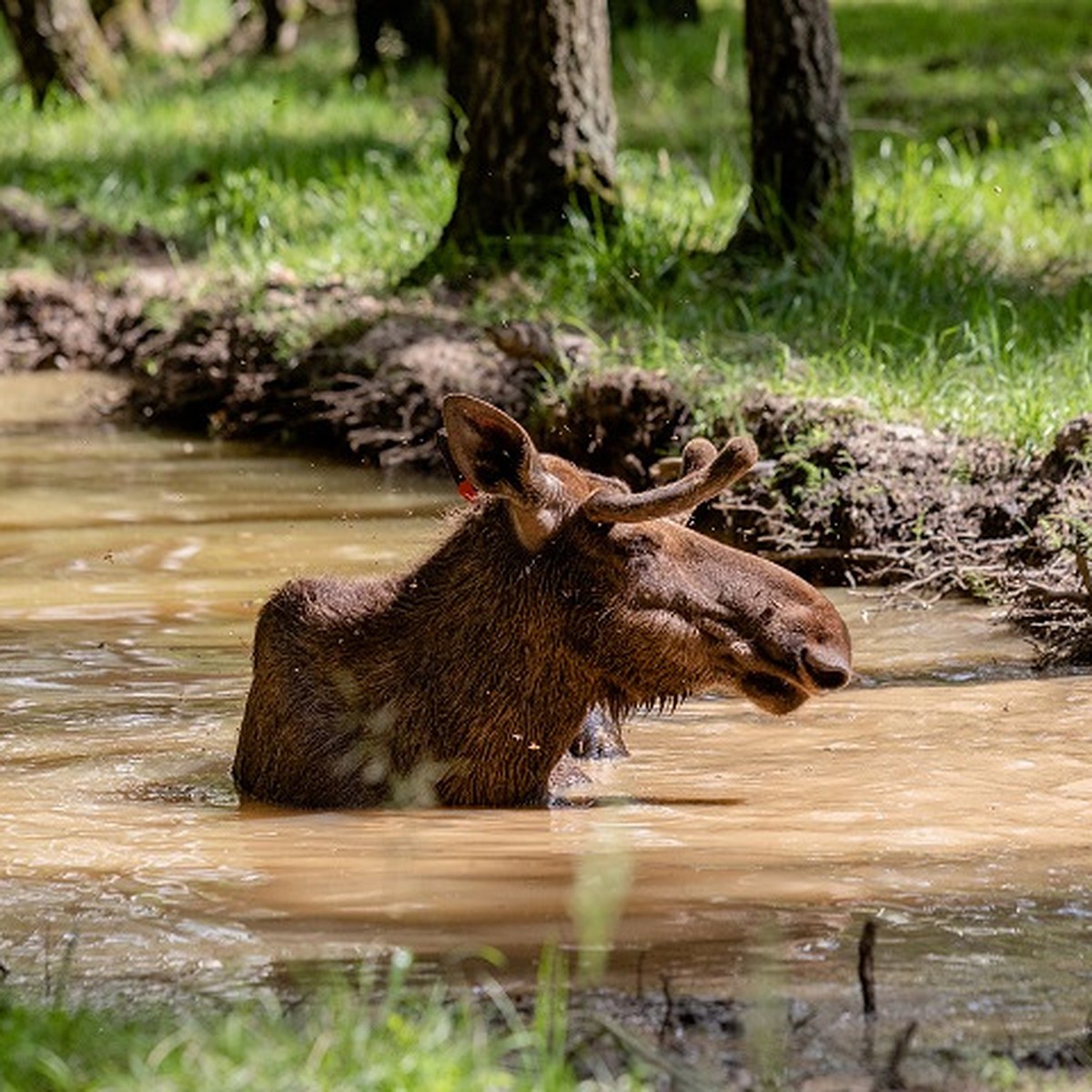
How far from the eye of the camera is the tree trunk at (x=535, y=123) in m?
12.2

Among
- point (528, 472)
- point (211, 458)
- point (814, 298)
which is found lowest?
point (211, 458)

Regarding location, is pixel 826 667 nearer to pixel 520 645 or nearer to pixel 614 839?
pixel 614 839

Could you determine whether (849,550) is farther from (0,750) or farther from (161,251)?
(161,251)

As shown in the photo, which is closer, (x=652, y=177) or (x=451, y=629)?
(x=451, y=629)

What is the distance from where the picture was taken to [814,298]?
11.3 metres

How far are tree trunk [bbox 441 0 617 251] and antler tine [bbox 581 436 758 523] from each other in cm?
664

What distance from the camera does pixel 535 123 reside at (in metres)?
12.3

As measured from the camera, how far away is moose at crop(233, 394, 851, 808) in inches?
231

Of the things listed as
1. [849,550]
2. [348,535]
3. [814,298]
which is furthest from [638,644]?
[814,298]

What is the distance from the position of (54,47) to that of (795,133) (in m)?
9.54

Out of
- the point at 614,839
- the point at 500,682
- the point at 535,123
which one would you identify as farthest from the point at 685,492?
the point at 535,123

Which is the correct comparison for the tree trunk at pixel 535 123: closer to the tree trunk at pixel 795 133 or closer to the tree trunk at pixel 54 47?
the tree trunk at pixel 795 133

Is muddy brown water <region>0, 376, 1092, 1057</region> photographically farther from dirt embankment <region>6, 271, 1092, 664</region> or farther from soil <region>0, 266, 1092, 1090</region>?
dirt embankment <region>6, 271, 1092, 664</region>

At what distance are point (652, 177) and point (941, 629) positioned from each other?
6531 millimetres
